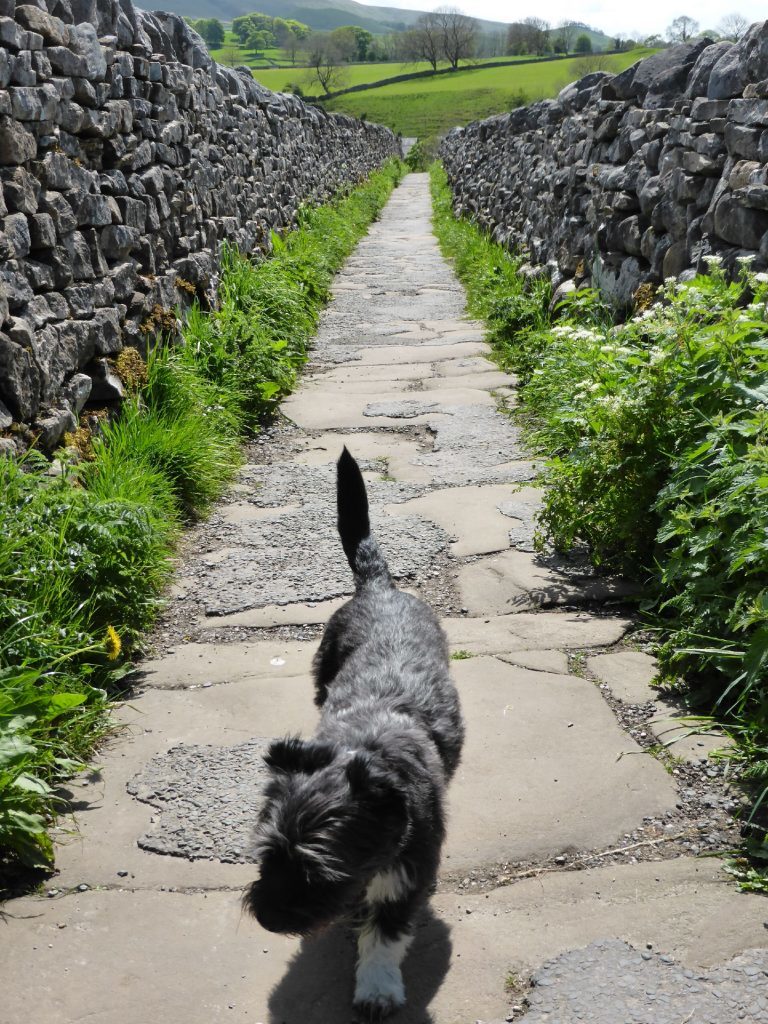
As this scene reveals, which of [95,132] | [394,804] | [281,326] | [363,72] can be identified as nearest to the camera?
[394,804]

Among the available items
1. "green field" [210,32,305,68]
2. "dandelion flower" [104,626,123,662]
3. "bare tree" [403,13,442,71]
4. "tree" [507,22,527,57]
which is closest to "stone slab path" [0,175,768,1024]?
"dandelion flower" [104,626,123,662]

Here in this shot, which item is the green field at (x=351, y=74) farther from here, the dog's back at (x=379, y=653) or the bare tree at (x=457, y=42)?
the dog's back at (x=379, y=653)

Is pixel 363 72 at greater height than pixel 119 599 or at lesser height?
greater

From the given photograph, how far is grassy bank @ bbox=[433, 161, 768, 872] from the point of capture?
2.79 metres

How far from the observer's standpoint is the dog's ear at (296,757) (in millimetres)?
1948

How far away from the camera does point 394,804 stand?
1.92 m

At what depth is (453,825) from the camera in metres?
2.63

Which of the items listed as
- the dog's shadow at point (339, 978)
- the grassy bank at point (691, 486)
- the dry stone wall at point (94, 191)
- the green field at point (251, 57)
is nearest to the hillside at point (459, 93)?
the green field at point (251, 57)

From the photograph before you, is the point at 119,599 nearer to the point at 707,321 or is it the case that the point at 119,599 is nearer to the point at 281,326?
the point at 707,321

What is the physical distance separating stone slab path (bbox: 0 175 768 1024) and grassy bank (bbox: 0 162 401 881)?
15 centimetres

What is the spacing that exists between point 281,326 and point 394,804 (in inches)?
259

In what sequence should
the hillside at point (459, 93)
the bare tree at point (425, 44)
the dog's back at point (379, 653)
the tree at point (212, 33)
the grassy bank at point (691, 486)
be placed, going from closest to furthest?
the dog's back at point (379, 653) → the grassy bank at point (691, 486) → the hillside at point (459, 93) → the bare tree at point (425, 44) → the tree at point (212, 33)

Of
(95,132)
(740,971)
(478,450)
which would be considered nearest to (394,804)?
(740,971)

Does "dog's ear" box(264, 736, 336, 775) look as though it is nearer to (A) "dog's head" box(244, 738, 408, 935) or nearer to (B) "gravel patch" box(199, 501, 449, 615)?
(A) "dog's head" box(244, 738, 408, 935)
